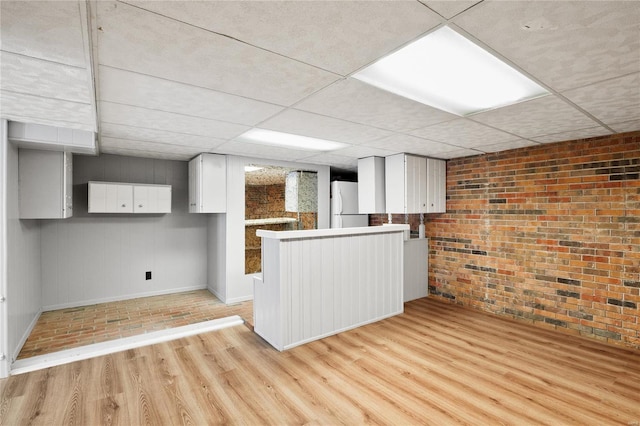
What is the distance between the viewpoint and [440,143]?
400 centimetres

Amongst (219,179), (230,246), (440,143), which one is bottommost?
(230,246)

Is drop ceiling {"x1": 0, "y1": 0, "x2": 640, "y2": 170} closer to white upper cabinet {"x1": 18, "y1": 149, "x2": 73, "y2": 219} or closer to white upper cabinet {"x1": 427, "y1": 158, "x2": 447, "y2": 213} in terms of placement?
white upper cabinet {"x1": 18, "y1": 149, "x2": 73, "y2": 219}

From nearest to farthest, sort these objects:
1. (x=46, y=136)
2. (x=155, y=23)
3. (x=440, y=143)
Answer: (x=155, y=23), (x=46, y=136), (x=440, y=143)

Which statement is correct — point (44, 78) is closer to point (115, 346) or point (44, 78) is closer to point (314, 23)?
point (314, 23)

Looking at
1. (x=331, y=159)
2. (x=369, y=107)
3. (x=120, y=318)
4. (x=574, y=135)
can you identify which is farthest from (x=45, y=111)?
(x=574, y=135)

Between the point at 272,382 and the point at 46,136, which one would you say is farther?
the point at 46,136

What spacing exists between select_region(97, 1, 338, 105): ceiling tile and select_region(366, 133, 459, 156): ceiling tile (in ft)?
5.80

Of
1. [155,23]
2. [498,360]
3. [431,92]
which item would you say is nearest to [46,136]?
[155,23]

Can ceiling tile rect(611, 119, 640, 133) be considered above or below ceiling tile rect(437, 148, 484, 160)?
below

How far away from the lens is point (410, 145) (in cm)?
416

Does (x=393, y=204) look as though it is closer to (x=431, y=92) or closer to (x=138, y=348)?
(x=431, y=92)

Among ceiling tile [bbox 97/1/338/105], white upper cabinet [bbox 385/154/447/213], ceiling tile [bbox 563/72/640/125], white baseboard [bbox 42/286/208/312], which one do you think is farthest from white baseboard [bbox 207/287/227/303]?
ceiling tile [bbox 563/72/640/125]

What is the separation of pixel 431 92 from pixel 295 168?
354 cm

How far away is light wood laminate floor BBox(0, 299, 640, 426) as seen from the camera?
228cm
